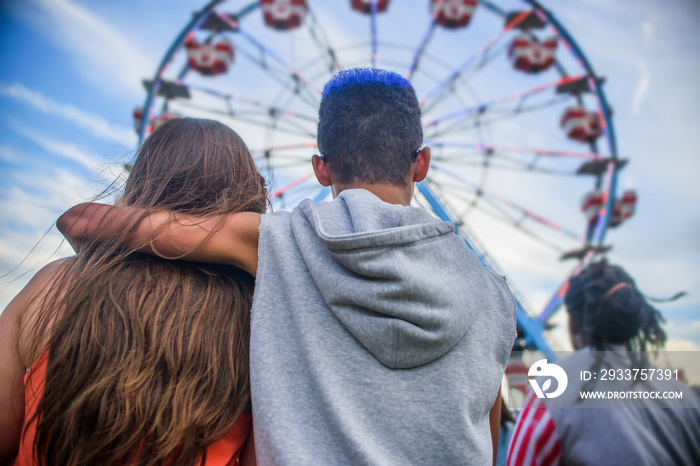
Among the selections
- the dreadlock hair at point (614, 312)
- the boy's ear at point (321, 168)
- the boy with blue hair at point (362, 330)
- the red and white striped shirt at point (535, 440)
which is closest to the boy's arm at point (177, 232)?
the boy with blue hair at point (362, 330)

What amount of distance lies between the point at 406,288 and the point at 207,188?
2.38 ft

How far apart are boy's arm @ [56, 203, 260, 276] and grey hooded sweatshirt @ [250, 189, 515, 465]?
16 centimetres

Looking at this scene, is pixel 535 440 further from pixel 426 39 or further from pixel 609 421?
pixel 426 39

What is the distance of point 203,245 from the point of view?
1166 millimetres

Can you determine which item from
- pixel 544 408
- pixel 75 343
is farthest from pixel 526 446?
pixel 75 343

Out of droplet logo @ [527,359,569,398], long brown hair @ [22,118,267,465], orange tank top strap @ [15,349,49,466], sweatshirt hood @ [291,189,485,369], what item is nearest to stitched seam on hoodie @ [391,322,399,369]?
sweatshirt hood @ [291,189,485,369]

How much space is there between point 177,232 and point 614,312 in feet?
7.17

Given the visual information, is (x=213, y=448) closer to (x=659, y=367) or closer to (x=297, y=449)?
(x=297, y=449)

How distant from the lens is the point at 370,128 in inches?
55.7

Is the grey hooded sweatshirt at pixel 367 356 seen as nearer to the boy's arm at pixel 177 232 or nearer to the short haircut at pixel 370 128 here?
the boy's arm at pixel 177 232

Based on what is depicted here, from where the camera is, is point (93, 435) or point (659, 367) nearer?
point (93, 435)

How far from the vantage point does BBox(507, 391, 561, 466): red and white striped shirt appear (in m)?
1.88

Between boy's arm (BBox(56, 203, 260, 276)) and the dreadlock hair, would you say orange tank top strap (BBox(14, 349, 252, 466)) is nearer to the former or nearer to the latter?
boy's arm (BBox(56, 203, 260, 276))

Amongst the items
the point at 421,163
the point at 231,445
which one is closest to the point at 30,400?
the point at 231,445
